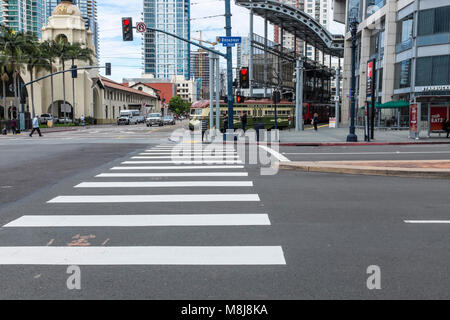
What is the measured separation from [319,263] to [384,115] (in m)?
39.5

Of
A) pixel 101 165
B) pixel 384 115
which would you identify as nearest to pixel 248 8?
pixel 384 115

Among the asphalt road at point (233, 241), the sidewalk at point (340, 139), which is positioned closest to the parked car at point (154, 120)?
the sidewalk at point (340, 139)

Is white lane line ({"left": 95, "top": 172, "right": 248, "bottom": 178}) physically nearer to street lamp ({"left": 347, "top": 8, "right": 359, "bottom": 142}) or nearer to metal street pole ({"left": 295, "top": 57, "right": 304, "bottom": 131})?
street lamp ({"left": 347, "top": 8, "right": 359, "bottom": 142})

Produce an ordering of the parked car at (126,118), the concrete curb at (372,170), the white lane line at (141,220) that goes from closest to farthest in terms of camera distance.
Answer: the white lane line at (141,220) → the concrete curb at (372,170) → the parked car at (126,118)

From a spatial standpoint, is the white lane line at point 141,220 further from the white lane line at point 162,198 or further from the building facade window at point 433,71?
the building facade window at point 433,71

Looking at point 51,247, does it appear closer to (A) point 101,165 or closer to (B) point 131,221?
(B) point 131,221

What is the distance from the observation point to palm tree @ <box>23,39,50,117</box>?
5863 centimetres

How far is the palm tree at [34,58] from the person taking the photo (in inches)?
2308

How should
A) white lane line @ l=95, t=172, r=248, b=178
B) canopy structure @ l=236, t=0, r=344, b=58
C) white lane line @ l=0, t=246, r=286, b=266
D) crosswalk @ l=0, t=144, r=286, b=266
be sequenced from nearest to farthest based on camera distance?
white lane line @ l=0, t=246, r=286, b=266 < crosswalk @ l=0, t=144, r=286, b=266 < white lane line @ l=95, t=172, r=248, b=178 < canopy structure @ l=236, t=0, r=344, b=58

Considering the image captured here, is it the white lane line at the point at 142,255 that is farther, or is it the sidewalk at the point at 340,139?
the sidewalk at the point at 340,139

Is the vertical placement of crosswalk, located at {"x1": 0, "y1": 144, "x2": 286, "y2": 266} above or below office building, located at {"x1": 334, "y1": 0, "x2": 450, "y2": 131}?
below

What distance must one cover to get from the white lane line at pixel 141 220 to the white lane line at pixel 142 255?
1.14 metres

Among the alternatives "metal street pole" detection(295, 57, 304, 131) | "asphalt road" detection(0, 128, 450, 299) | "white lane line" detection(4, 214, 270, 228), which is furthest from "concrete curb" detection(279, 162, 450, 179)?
"metal street pole" detection(295, 57, 304, 131)

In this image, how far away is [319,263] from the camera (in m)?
4.75
